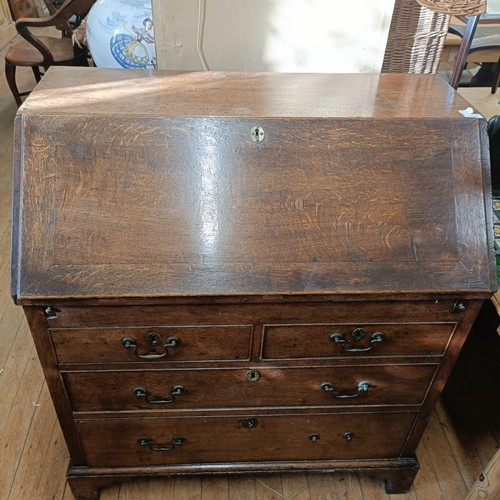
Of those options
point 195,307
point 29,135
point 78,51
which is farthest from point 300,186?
point 78,51

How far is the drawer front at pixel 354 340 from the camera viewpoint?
116 cm

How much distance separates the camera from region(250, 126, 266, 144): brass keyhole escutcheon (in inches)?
44.2

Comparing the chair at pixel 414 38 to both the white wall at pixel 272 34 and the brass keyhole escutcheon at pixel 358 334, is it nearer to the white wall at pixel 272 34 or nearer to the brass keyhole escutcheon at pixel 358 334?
the white wall at pixel 272 34

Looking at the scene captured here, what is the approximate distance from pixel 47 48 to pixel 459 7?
2.72m

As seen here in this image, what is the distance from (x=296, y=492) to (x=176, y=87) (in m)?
1.22

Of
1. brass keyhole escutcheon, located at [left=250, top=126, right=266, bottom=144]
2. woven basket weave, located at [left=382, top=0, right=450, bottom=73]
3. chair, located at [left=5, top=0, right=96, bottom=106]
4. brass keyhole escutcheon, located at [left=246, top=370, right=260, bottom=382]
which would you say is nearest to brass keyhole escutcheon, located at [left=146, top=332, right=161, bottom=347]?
brass keyhole escutcheon, located at [left=246, top=370, right=260, bottom=382]

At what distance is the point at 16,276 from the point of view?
1.03m

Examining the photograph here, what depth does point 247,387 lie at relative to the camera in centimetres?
126

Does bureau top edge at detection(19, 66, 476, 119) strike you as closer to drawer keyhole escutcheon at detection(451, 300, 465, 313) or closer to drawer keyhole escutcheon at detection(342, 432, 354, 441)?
drawer keyhole escutcheon at detection(451, 300, 465, 313)

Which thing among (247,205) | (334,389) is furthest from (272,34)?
(334,389)

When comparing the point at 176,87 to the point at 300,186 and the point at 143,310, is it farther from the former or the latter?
the point at 143,310

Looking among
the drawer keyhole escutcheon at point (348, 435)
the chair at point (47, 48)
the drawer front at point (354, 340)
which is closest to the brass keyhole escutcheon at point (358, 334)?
the drawer front at point (354, 340)

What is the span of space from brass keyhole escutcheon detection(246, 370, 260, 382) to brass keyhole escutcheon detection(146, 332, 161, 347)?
0.24 metres

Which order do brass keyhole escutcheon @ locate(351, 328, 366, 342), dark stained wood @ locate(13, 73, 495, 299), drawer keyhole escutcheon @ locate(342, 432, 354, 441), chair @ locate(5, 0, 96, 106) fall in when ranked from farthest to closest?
1. chair @ locate(5, 0, 96, 106)
2. drawer keyhole escutcheon @ locate(342, 432, 354, 441)
3. brass keyhole escutcheon @ locate(351, 328, 366, 342)
4. dark stained wood @ locate(13, 73, 495, 299)
